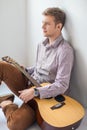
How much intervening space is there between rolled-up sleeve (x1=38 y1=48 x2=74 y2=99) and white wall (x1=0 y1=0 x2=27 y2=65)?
94 centimetres

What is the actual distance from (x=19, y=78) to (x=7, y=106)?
0.24 m

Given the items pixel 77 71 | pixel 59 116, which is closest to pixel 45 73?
pixel 77 71

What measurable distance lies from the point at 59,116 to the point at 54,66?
418 mm

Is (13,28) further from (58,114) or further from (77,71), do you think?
(58,114)

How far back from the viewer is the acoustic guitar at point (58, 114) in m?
1.35

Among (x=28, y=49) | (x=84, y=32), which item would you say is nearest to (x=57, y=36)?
(x=84, y=32)

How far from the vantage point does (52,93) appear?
1562mm

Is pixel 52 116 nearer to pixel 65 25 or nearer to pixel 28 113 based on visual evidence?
pixel 28 113

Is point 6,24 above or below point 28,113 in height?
above

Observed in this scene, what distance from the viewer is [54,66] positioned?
1.69 m

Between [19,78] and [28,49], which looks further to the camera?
[28,49]

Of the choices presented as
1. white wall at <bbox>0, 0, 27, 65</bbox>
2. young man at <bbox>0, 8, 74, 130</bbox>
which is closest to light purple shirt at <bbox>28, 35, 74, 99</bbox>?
young man at <bbox>0, 8, 74, 130</bbox>

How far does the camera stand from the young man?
1509 millimetres

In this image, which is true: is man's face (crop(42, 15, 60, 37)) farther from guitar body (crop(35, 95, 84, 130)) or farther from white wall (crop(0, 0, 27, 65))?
white wall (crop(0, 0, 27, 65))
